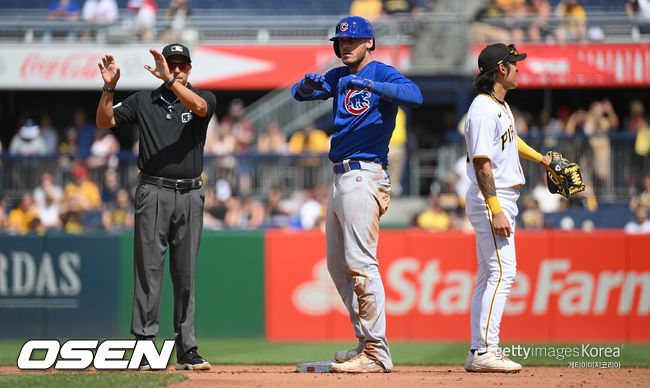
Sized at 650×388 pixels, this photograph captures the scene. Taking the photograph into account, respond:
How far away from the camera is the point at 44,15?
758 inches

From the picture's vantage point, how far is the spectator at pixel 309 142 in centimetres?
1511

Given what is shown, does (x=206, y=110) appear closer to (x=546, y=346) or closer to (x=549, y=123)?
(x=546, y=346)

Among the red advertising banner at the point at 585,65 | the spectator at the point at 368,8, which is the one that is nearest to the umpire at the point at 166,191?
the red advertising banner at the point at 585,65

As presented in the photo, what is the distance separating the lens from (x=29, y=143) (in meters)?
16.3

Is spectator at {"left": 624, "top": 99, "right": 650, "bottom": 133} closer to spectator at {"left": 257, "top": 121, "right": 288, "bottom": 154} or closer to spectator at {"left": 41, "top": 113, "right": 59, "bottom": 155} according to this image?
spectator at {"left": 257, "top": 121, "right": 288, "bottom": 154}

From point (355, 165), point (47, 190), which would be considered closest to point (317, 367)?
point (355, 165)

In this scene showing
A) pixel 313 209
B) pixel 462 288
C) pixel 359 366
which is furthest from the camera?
pixel 313 209

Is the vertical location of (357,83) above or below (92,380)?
above

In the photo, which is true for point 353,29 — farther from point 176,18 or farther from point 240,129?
point 176,18

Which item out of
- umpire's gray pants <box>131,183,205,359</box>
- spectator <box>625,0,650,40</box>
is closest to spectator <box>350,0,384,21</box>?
spectator <box>625,0,650,40</box>

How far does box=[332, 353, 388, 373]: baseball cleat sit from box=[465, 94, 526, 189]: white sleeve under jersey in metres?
1.42

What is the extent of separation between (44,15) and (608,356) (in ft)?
46.6

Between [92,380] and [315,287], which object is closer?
[92,380]

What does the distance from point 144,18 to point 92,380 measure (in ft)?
43.0
